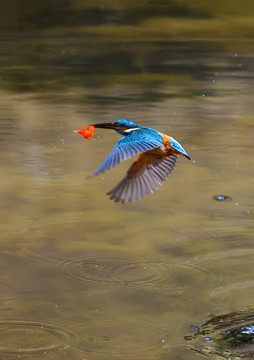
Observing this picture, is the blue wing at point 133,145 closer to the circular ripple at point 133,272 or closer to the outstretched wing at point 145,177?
the outstretched wing at point 145,177

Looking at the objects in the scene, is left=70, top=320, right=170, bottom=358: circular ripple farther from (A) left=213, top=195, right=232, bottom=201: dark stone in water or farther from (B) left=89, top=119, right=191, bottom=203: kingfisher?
(A) left=213, top=195, right=232, bottom=201: dark stone in water

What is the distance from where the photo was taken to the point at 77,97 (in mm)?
5246

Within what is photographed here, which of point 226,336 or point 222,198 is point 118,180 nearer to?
point 222,198

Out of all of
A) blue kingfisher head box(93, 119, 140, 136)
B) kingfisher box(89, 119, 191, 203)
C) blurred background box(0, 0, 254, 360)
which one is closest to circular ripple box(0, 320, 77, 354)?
blurred background box(0, 0, 254, 360)

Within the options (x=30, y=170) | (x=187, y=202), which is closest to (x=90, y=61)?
(x=30, y=170)

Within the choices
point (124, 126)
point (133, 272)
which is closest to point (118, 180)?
point (133, 272)

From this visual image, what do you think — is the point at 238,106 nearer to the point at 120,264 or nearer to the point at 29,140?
the point at 29,140

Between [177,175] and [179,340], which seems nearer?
[179,340]

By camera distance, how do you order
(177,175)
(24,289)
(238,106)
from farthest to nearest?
(238,106)
(177,175)
(24,289)

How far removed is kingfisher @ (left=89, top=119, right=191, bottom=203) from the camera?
201cm

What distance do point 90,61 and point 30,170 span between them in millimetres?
1833

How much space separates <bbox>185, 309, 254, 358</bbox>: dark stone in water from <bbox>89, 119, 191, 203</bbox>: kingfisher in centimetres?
68

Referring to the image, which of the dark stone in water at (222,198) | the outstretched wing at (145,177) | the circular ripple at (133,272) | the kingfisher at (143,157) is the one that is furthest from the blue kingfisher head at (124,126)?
the dark stone in water at (222,198)

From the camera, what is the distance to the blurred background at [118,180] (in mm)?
2768
